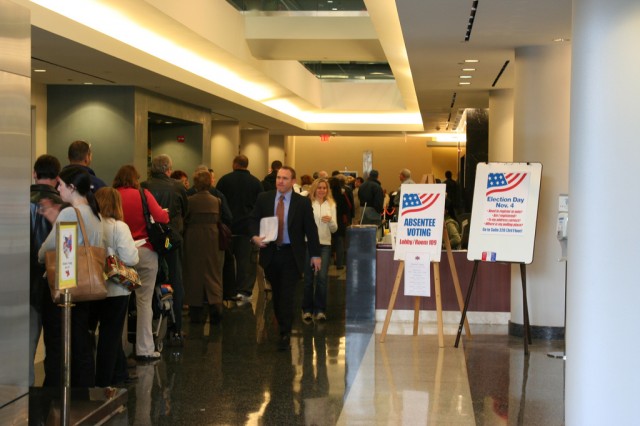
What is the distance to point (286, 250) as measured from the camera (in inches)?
348

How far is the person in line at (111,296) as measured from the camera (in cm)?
659

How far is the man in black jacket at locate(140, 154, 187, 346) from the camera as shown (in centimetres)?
876

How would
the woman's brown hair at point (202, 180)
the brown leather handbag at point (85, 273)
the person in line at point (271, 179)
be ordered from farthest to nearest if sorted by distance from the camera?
the person in line at point (271, 179)
the woman's brown hair at point (202, 180)
the brown leather handbag at point (85, 273)

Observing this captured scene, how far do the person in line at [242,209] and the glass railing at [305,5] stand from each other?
3.04m

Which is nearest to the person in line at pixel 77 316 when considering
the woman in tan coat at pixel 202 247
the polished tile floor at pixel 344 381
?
the polished tile floor at pixel 344 381

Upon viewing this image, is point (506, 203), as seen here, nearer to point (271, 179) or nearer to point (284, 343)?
point (284, 343)

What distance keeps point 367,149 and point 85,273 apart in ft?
94.7

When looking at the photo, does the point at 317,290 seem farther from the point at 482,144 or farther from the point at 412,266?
the point at 482,144

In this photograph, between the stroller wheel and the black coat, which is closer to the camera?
the stroller wheel

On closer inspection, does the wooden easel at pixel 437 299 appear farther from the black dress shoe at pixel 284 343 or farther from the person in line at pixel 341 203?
the person in line at pixel 341 203

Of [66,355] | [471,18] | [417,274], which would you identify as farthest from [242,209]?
[66,355]

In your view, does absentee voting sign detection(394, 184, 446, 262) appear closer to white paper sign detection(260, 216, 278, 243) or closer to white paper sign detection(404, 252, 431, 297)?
white paper sign detection(404, 252, 431, 297)

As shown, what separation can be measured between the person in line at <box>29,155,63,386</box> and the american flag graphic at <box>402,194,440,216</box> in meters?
4.11

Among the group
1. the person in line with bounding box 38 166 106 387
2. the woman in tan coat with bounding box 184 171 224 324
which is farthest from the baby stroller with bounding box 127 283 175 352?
the person in line with bounding box 38 166 106 387
